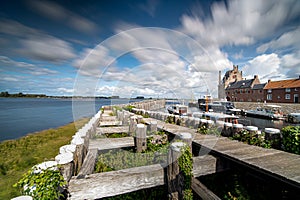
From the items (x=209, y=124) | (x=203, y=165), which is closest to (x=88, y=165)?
(x=203, y=165)

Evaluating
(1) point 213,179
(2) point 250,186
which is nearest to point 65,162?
(1) point 213,179

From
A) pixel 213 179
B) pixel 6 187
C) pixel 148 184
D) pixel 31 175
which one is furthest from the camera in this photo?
pixel 6 187

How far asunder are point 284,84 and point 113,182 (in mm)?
51129

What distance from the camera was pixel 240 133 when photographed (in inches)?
230

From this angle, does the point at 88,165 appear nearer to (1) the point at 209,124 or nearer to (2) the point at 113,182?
(2) the point at 113,182

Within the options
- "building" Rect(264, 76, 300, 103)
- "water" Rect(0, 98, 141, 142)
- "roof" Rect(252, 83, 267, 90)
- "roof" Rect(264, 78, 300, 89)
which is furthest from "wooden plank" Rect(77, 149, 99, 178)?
"roof" Rect(252, 83, 267, 90)

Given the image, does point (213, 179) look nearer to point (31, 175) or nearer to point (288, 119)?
point (31, 175)

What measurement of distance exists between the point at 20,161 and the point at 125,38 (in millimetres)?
9093

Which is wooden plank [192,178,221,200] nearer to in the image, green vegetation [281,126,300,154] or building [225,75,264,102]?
green vegetation [281,126,300,154]

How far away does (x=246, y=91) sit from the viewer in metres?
49.1

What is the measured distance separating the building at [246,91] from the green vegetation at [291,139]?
1889 inches

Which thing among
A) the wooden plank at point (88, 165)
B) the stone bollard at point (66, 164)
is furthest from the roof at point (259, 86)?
the stone bollard at point (66, 164)

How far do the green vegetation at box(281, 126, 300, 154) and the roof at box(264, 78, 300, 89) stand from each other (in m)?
42.5

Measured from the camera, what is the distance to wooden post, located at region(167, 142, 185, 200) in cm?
324
